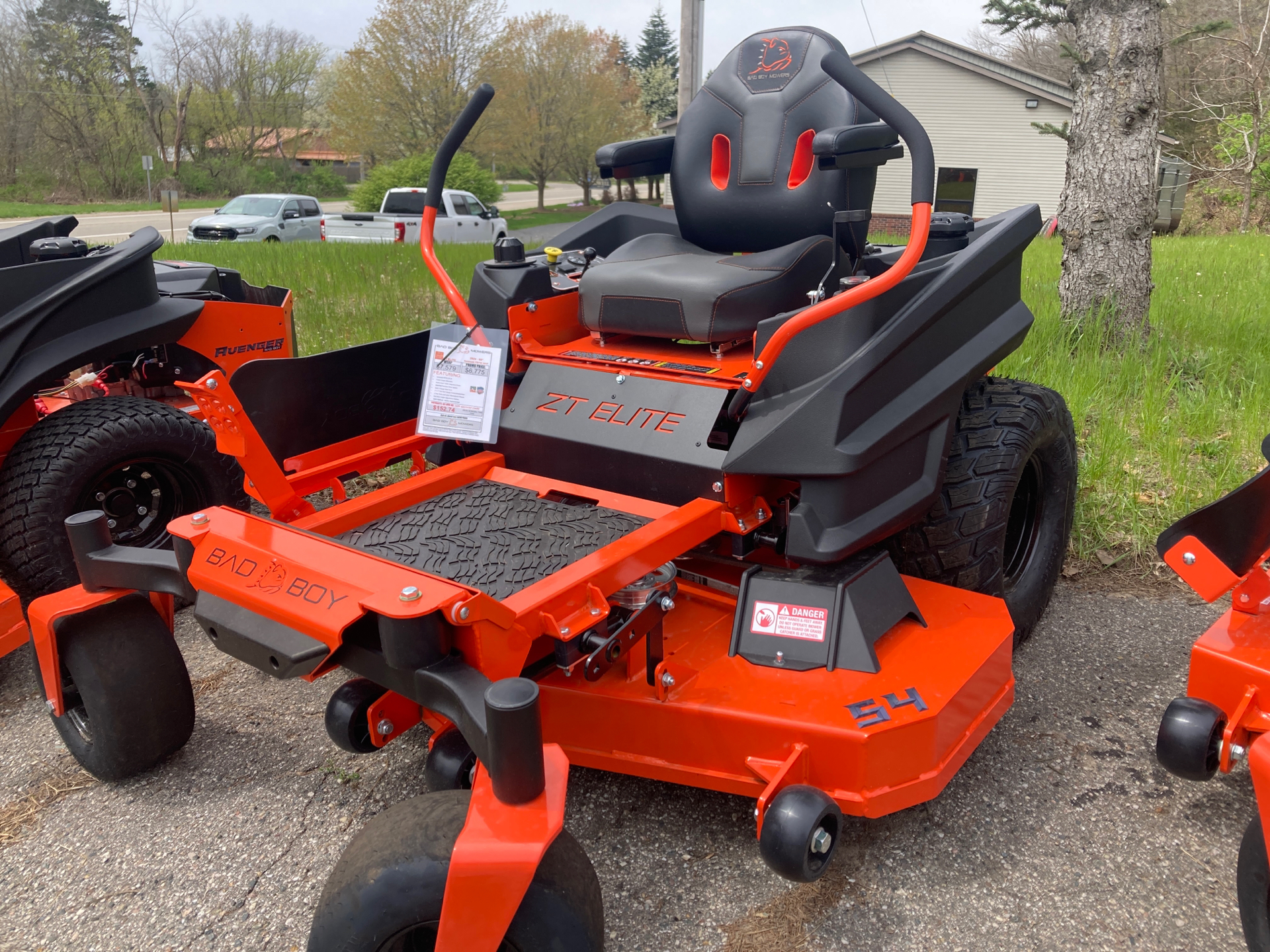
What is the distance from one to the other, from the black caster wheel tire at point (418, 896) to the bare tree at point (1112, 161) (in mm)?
4696

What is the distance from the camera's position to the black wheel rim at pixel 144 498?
114 inches

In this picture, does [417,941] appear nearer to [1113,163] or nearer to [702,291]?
[702,291]

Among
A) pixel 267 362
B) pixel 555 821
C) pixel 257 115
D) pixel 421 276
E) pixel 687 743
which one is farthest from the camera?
pixel 257 115

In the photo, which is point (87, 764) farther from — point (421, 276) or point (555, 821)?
point (421, 276)

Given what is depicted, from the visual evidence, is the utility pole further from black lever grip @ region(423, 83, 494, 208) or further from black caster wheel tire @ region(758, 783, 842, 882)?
black caster wheel tire @ region(758, 783, 842, 882)

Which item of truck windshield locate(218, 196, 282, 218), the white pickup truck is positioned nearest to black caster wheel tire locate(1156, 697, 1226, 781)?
the white pickup truck

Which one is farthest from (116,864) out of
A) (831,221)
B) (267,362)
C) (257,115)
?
(257,115)

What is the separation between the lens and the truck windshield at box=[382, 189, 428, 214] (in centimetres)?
1752

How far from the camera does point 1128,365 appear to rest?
4484mm

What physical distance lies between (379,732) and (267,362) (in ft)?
2.97

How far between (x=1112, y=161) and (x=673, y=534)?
4.10m

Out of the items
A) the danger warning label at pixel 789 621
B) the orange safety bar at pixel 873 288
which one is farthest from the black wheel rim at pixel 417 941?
the orange safety bar at pixel 873 288

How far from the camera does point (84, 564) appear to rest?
1880 millimetres

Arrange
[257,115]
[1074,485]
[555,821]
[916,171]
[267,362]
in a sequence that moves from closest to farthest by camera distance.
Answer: [555,821] → [916,171] → [267,362] → [1074,485] → [257,115]
